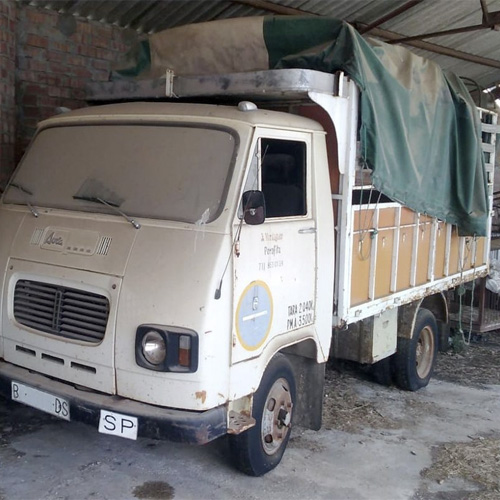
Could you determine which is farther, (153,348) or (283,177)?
(283,177)

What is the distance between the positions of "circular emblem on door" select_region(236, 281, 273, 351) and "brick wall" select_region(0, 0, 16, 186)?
11.3ft

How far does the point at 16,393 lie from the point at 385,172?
293cm

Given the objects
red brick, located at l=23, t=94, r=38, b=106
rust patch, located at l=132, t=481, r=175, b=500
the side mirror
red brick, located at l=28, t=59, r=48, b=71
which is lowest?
rust patch, located at l=132, t=481, r=175, b=500

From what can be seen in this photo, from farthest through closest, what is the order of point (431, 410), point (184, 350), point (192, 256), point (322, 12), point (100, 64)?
point (322, 12) → point (100, 64) → point (431, 410) → point (192, 256) → point (184, 350)

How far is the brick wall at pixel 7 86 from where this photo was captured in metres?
6.25

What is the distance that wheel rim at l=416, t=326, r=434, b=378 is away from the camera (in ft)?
21.9

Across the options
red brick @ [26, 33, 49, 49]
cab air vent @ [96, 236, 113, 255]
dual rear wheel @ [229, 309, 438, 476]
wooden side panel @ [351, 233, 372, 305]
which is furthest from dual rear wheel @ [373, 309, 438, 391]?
red brick @ [26, 33, 49, 49]

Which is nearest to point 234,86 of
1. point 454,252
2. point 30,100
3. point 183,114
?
point 183,114

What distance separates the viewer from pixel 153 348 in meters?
3.67

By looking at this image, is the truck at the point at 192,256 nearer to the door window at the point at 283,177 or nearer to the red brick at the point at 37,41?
the door window at the point at 283,177

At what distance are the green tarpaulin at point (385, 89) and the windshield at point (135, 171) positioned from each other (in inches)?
38.1

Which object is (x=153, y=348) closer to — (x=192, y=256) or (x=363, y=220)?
(x=192, y=256)

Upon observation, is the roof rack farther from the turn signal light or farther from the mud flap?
the mud flap

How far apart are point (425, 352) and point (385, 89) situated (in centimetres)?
298
